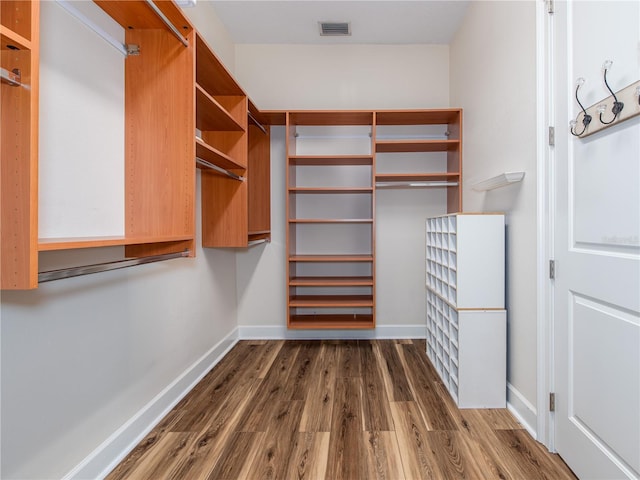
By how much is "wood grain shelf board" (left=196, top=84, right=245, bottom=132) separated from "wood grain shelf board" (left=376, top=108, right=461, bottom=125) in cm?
128

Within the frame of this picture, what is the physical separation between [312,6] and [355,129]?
104 cm

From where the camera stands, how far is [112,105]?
1.53 m

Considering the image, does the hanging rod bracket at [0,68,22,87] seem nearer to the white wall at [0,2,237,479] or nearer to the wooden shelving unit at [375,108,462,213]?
the white wall at [0,2,237,479]

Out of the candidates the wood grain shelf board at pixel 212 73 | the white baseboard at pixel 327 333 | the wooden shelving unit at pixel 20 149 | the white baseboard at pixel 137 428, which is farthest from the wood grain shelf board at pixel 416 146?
the wooden shelving unit at pixel 20 149

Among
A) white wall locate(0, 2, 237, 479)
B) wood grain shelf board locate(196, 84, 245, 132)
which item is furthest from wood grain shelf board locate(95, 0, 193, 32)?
wood grain shelf board locate(196, 84, 245, 132)

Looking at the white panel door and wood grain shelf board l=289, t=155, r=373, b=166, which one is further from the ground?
wood grain shelf board l=289, t=155, r=373, b=166

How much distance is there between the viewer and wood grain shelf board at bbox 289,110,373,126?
2900 millimetres

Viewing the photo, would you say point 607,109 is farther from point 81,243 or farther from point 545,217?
point 81,243

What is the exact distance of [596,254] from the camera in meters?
1.33

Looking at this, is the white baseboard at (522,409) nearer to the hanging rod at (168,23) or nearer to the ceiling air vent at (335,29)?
the hanging rod at (168,23)

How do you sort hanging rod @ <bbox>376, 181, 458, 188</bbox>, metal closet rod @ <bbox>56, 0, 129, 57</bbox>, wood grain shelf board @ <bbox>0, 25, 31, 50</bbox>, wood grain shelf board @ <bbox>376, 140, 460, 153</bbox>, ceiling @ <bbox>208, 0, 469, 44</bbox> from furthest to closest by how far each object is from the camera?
1. hanging rod @ <bbox>376, 181, 458, 188</bbox>
2. wood grain shelf board @ <bbox>376, 140, 460, 153</bbox>
3. ceiling @ <bbox>208, 0, 469, 44</bbox>
4. metal closet rod @ <bbox>56, 0, 129, 57</bbox>
5. wood grain shelf board @ <bbox>0, 25, 31, 50</bbox>

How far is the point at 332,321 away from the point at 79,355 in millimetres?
2034

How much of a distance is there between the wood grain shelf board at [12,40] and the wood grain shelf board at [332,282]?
2.33m

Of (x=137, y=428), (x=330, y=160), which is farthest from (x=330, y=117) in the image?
(x=137, y=428)
